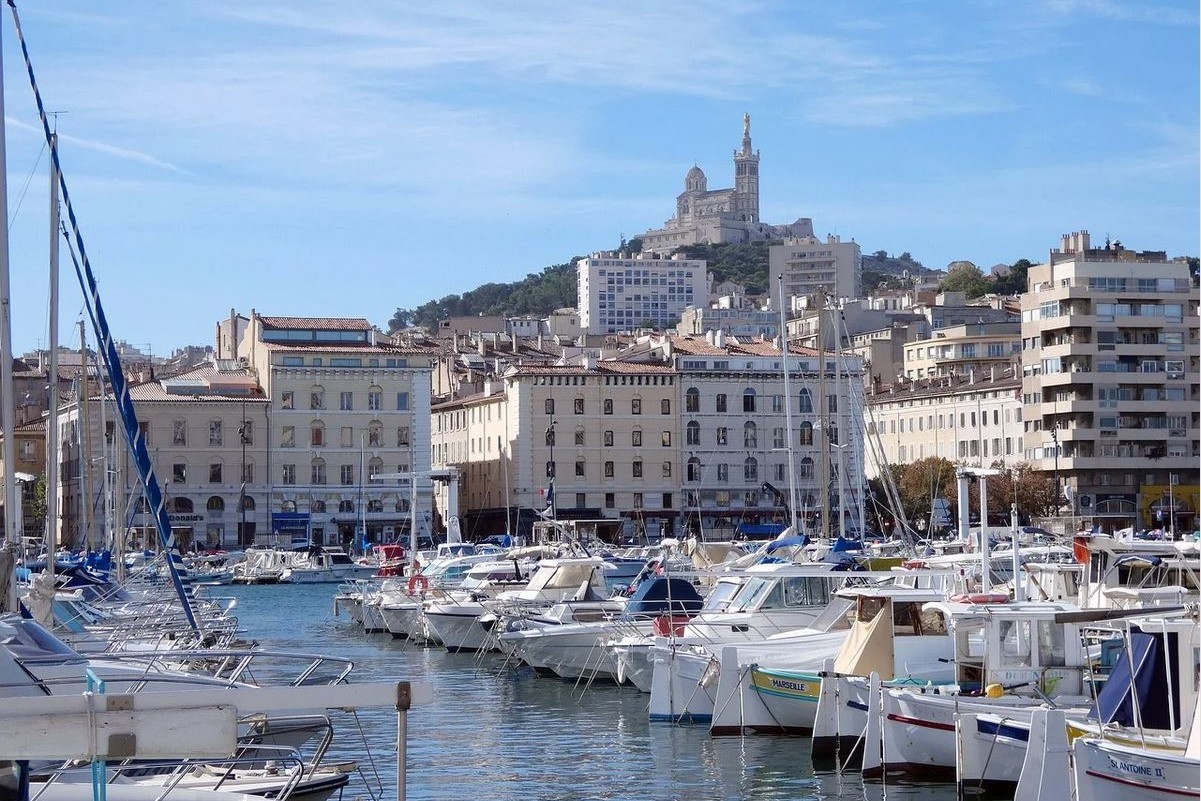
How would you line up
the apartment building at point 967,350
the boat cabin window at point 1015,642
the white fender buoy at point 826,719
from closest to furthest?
the boat cabin window at point 1015,642
the white fender buoy at point 826,719
the apartment building at point 967,350

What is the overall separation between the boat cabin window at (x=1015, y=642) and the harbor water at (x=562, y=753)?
6.00 feet

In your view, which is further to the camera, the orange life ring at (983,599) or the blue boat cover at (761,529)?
the blue boat cover at (761,529)

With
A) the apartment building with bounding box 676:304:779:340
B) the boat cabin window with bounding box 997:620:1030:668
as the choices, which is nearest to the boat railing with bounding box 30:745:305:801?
the boat cabin window with bounding box 997:620:1030:668

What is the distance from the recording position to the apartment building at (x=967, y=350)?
119 metres

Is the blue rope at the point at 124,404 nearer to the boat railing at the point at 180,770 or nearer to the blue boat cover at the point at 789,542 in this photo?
the boat railing at the point at 180,770

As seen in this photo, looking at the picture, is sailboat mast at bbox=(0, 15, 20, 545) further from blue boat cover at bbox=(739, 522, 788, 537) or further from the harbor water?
blue boat cover at bbox=(739, 522, 788, 537)

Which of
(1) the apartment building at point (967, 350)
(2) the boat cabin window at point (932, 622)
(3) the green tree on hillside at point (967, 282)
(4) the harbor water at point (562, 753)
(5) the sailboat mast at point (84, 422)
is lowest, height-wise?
(4) the harbor water at point (562, 753)

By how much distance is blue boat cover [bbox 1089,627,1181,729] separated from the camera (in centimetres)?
1669

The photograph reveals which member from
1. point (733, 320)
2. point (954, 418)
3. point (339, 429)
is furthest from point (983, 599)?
point (733, 320)

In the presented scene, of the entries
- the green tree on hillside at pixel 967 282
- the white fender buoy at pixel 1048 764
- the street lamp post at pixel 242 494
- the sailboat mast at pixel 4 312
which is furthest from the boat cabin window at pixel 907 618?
the green tree on hillside at pixel 967 282

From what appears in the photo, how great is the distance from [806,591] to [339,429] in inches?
2772

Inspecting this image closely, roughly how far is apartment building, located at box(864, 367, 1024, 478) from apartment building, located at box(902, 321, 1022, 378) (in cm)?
320

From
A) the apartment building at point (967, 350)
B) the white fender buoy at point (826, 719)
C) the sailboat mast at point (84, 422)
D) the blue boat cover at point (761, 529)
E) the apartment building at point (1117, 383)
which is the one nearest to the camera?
the white fender buoy at point (826, 719)

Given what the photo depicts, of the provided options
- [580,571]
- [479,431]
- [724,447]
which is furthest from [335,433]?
[580,571]
